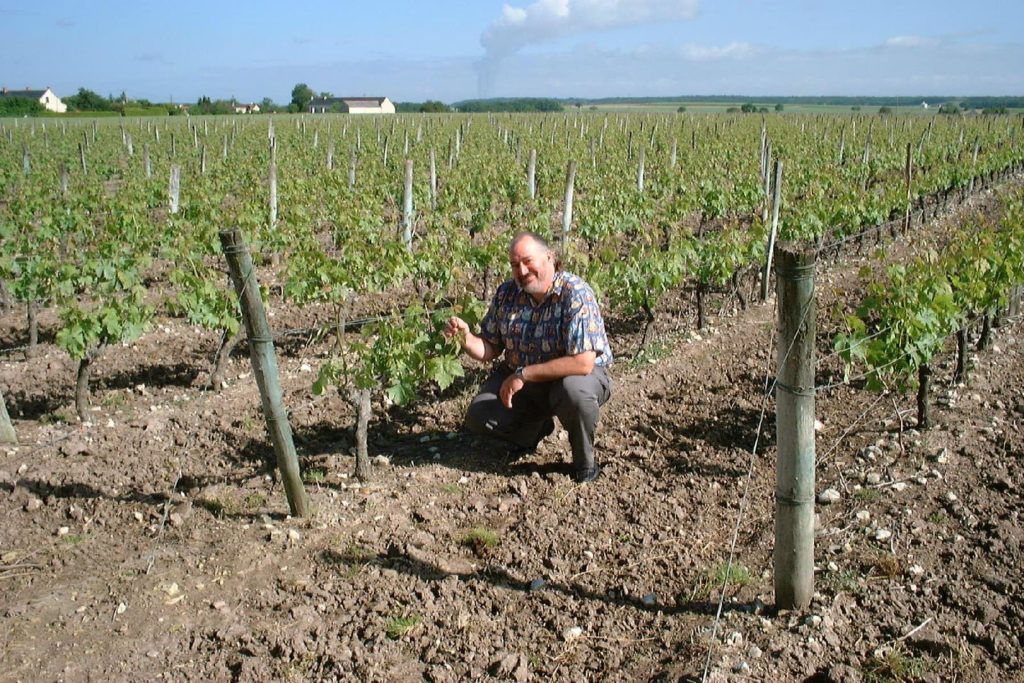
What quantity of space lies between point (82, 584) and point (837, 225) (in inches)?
358

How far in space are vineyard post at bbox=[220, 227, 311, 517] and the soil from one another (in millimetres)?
220

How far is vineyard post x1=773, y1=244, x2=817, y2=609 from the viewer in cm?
268

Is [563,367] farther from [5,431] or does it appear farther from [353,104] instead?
[353,104]

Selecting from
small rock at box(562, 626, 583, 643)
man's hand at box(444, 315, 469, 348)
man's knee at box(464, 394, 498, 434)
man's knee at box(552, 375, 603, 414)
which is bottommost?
small rock at box(562, 626, 583, 643)

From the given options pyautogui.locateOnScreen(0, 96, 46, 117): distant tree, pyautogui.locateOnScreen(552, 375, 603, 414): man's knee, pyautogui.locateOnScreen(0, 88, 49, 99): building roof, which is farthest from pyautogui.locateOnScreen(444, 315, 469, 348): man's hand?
pyautogui.locateOnScreen(0, 88, 49, 99): building roof

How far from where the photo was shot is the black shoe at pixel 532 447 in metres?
4.74

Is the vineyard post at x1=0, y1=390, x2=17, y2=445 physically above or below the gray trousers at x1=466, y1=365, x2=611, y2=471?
below

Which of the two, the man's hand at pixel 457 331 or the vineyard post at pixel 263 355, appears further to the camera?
the man's hand at pixel 457 331

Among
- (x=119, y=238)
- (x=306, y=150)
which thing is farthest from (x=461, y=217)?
(x=306, y=150)

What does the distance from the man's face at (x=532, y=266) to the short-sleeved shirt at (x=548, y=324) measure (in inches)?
2.3

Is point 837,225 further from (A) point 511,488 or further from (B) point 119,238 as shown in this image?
(B) point 119,238

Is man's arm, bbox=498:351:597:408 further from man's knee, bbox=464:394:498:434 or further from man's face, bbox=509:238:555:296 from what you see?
man's face, bbox=509:238:555:296

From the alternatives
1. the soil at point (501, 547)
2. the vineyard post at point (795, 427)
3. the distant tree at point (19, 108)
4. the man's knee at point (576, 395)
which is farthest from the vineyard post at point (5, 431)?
the distant tree at point (19, 108)

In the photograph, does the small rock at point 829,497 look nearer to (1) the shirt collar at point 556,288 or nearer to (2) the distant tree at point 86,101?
(1) the shirt collar at point 556,288
